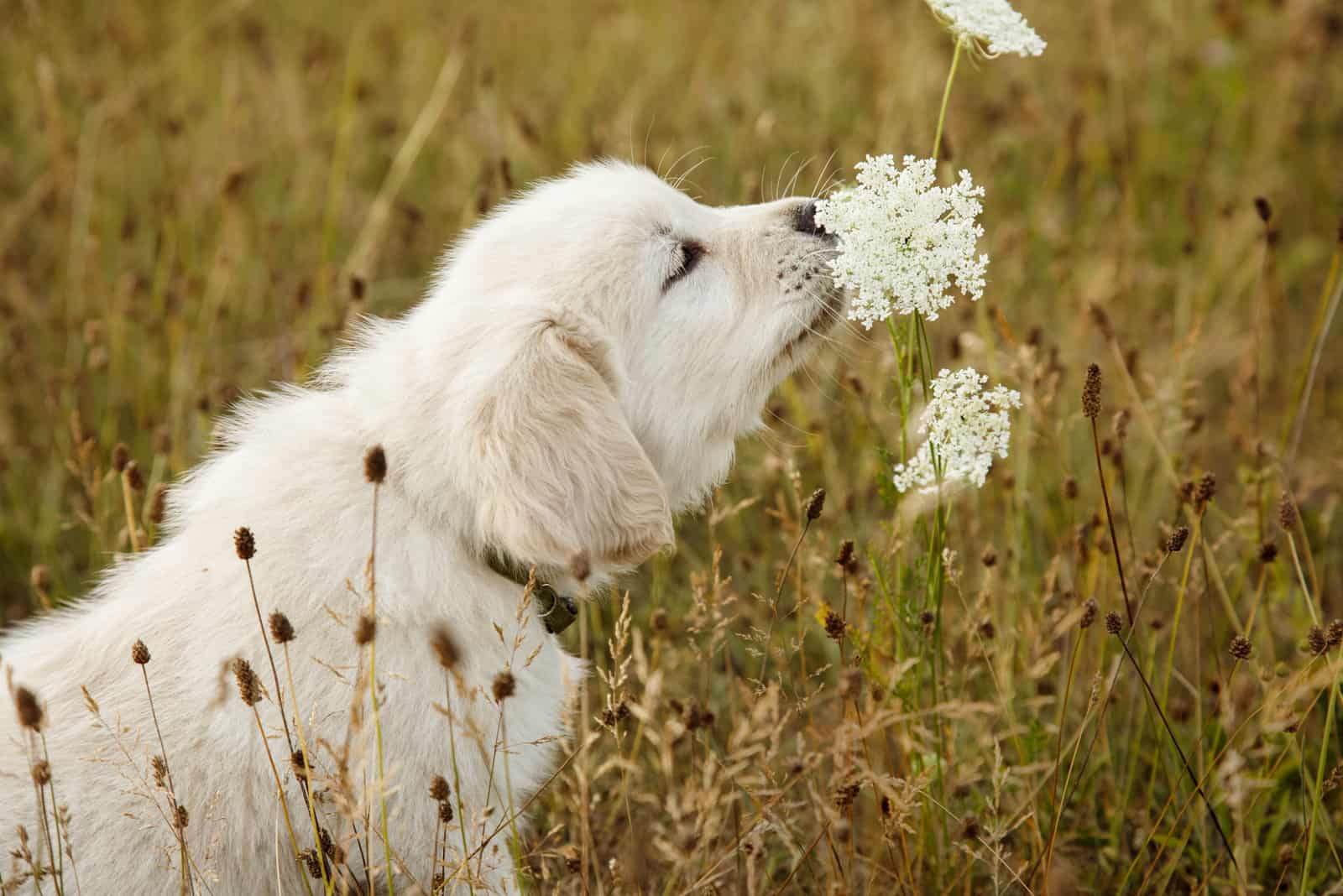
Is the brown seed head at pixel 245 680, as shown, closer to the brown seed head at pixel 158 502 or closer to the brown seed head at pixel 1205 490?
the brown seed head at pixel 158 502

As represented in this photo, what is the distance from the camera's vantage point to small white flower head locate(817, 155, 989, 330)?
2.00 m

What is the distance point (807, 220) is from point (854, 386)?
53 centimetres

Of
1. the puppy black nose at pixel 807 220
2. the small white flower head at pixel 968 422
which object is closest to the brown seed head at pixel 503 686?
the small white flower head at pixel 968 422

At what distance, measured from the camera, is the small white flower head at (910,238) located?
2.00 metres

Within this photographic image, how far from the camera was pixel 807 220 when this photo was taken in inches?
110

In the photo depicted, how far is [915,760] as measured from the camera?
2.45 metres

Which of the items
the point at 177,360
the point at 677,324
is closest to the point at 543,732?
the point at 677,324

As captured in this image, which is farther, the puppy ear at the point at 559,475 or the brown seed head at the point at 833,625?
the puppy ear at the point at 559,475

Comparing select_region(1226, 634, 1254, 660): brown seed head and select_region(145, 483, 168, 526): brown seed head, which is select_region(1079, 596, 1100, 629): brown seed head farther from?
select_region(145, 483, 168, 526): brown seed head

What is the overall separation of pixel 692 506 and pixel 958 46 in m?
1.30

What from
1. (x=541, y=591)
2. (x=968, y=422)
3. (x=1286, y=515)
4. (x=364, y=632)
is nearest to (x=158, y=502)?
(x=541, y=591)

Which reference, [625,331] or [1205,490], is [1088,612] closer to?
[1205,490]

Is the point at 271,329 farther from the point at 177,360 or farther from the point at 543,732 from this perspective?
the point at 543,732

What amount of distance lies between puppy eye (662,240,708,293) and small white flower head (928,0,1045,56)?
31.3 inches
